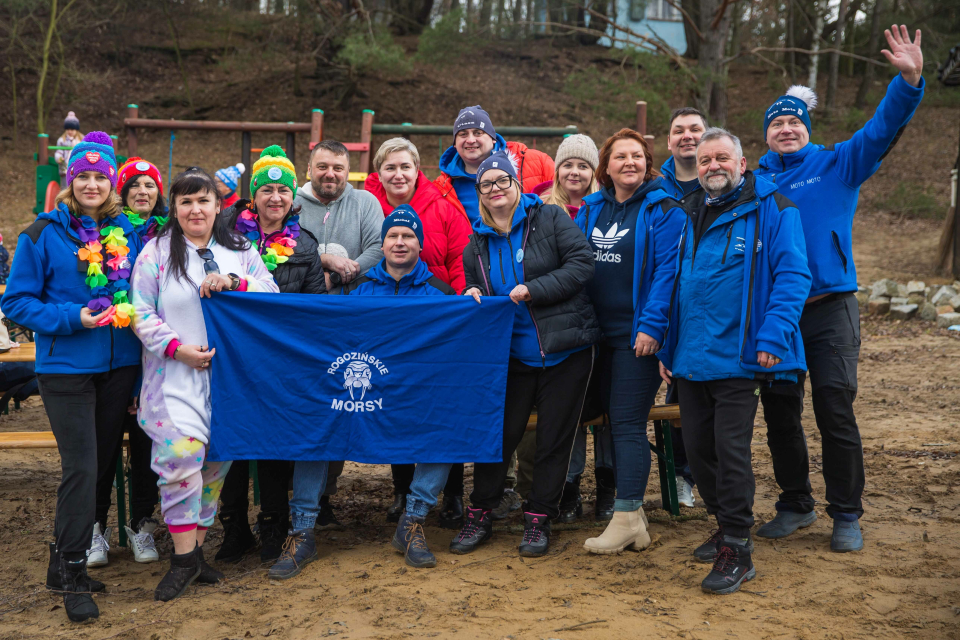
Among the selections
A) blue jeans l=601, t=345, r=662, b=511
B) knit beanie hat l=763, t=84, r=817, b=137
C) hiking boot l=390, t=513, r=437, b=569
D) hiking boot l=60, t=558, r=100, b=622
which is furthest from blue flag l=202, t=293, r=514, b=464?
knit beanie hat l=763, t=84, r=817, b=137

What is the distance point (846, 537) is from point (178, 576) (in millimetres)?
3380

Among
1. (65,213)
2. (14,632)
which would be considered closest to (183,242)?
(65,213)

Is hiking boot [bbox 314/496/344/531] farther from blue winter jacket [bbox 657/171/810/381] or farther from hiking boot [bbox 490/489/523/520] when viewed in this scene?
blue winter jacket [bbox 657/171/810/381]

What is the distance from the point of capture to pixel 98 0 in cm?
2284

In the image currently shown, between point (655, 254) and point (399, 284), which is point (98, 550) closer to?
point (399, 284)

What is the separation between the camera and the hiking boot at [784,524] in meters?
4.45

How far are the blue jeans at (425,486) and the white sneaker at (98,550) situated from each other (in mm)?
1685

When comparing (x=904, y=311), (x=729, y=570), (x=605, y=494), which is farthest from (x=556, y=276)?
(x=904, y=311)

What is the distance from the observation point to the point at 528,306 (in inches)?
167

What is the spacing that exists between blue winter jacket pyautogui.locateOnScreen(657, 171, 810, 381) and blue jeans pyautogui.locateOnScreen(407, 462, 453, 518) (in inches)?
53.7

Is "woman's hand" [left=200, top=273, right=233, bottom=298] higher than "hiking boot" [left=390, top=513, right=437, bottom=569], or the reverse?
"woman's hand" [left=200, top=273, right=233, bottom=298]

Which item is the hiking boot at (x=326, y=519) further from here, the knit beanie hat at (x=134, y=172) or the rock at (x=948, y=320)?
the rock at (x=948, y=320)

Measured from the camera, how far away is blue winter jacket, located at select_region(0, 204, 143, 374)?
3709 millimetres

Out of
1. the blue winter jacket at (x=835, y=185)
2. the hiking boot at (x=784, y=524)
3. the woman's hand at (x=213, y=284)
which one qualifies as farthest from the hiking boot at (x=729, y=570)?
the woman's hand at (x=213, y=284)
